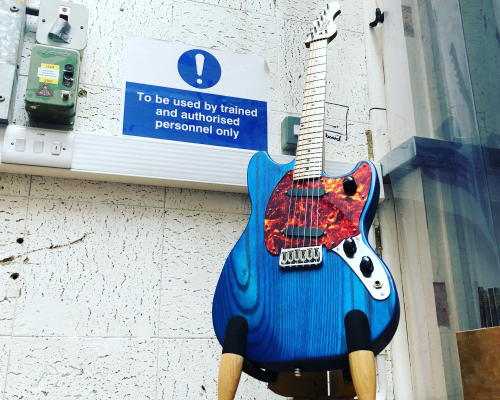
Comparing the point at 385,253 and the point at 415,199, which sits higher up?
the point at 415,199

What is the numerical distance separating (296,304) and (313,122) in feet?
2.01

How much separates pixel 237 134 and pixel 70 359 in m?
1.07

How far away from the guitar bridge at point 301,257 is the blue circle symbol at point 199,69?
3.34 ft

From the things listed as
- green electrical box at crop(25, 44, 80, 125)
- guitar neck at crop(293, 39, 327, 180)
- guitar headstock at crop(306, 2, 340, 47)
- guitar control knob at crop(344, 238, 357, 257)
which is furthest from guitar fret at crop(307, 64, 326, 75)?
green electrical box at crop(25, 44, 80, 125)

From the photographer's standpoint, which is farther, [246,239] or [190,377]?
[190,377]

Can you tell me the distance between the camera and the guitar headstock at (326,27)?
173 cm

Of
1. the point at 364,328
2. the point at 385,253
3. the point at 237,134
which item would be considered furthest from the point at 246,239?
the point at 385,253

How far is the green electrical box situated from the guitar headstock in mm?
880

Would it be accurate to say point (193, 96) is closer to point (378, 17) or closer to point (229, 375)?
point (378, 17)

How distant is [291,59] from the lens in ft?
7.47

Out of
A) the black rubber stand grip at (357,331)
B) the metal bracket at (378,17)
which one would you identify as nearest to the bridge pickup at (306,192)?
the black rubber stand grip at (357,331)

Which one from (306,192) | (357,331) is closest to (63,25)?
(306,192)

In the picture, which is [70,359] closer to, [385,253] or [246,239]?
[246,239]

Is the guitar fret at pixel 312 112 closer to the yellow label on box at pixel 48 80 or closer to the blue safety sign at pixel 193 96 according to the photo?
the blue safety sign at pixel 193 96
